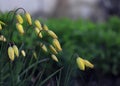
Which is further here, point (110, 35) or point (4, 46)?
point (110, 35)

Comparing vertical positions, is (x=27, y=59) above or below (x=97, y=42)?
above

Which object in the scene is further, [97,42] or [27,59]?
[97,42]

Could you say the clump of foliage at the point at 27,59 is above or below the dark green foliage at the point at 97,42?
above

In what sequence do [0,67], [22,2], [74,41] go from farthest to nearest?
[22,2] → [74,41] → [0,67]

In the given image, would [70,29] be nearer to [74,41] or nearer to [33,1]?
[74,41]

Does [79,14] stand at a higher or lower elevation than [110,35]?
lower

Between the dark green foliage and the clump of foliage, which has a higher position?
the clump of foliage

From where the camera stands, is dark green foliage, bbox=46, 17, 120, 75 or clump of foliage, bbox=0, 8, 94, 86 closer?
clump of foliage, bbox=0, 8, 94, 86

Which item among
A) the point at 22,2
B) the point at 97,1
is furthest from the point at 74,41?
the point at 97,1

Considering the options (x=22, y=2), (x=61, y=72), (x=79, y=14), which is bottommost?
(x=79, y=14)

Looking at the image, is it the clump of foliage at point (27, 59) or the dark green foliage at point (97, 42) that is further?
the dark green foliage at point (97, 42)

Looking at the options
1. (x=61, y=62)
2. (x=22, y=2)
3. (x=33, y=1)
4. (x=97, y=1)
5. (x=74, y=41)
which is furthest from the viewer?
(x=97, y=1)
